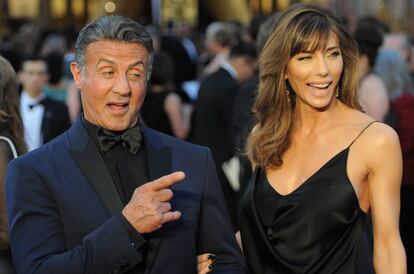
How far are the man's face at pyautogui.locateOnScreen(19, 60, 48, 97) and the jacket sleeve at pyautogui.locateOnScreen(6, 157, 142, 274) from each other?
227 inches

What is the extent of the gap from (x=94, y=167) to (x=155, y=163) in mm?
236

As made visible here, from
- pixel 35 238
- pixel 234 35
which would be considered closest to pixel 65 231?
pixel 35 238

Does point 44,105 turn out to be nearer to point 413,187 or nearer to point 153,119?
point 153,119

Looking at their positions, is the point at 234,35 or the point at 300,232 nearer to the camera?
the point at 300,232

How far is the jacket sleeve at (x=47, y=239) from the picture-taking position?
3.55m

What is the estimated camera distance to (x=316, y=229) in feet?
14.4

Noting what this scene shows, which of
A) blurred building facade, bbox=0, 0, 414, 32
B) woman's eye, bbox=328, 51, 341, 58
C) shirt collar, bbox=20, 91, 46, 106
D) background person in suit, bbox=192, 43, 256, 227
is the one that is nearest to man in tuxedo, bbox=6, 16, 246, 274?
woman's eye, bbox=328, 51, 341, 58

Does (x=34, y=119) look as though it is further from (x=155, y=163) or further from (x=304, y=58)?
(x=155, y=163)

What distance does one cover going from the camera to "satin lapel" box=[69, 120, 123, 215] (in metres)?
3.71

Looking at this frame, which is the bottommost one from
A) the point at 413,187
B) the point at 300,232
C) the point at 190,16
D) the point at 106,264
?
the point at 190,16

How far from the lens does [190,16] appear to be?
74.5ft

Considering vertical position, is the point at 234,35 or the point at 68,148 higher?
the point at 68,148

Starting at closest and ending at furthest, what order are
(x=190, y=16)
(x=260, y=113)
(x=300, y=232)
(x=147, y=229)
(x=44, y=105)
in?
(x=147, y=229), (x=300, y=232), (x=260, y=113), (x=44, y=105), (x=190, y=16)

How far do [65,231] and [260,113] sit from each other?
1.50m
